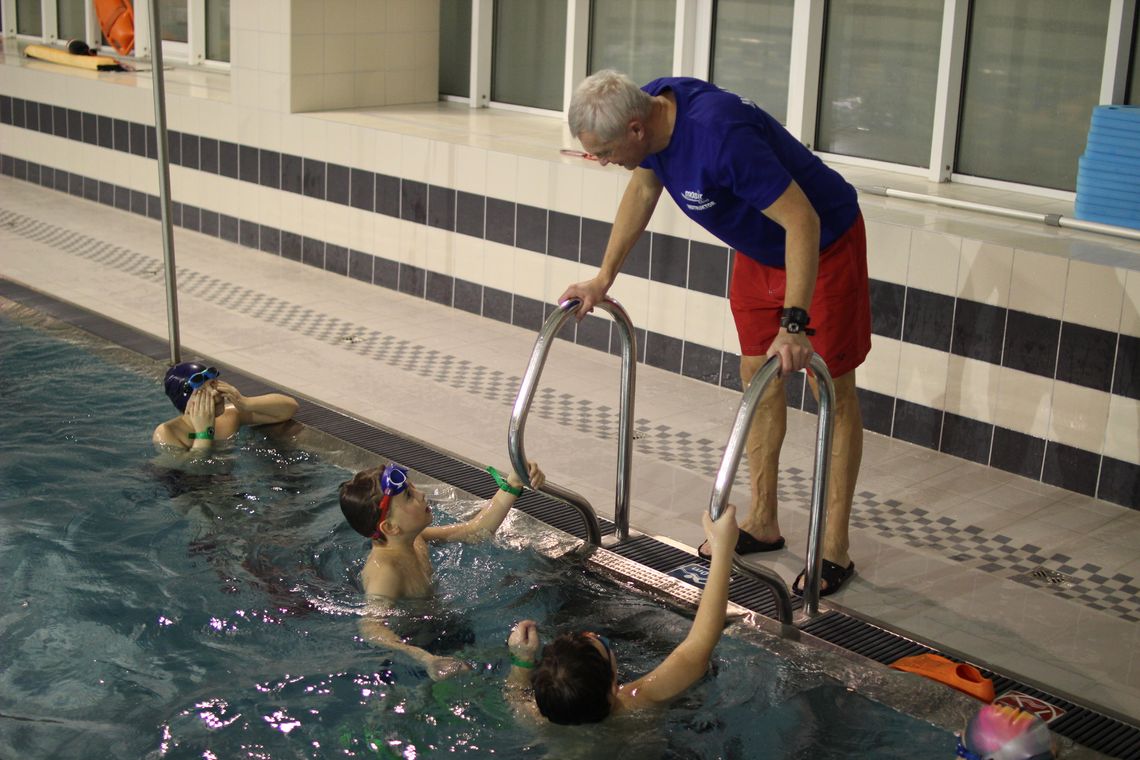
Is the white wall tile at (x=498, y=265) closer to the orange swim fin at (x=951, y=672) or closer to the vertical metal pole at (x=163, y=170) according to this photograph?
the vertical metal pole at (x=163, y=170)

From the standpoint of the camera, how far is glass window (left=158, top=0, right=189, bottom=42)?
10611 millimetres

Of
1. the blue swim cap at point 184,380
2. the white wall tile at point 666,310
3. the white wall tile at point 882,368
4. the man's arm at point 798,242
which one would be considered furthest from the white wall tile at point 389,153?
the man's arm at point 798,242

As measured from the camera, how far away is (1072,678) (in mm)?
3438

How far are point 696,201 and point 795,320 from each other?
0.46 meters

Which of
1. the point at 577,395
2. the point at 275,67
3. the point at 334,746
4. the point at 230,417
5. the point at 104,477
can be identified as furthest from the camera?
the point at 275,67

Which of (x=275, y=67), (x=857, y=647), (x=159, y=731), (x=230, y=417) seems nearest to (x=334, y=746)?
(x=159, y=731)

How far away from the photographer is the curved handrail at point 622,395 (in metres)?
3.54

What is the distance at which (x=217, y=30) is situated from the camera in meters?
10.5

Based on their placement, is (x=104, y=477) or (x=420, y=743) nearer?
(x=420, y=743)

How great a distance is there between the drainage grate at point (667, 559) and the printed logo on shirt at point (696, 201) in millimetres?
1055

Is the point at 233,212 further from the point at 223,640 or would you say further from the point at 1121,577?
the point at 1121,577

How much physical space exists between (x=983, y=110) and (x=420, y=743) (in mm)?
4284

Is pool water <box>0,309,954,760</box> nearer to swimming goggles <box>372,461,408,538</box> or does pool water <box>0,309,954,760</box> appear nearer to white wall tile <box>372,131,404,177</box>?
swimming goggles <box>372,461,408,538</box>

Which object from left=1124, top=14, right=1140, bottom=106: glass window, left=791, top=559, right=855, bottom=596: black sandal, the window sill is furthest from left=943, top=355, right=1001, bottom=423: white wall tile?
the window sill
